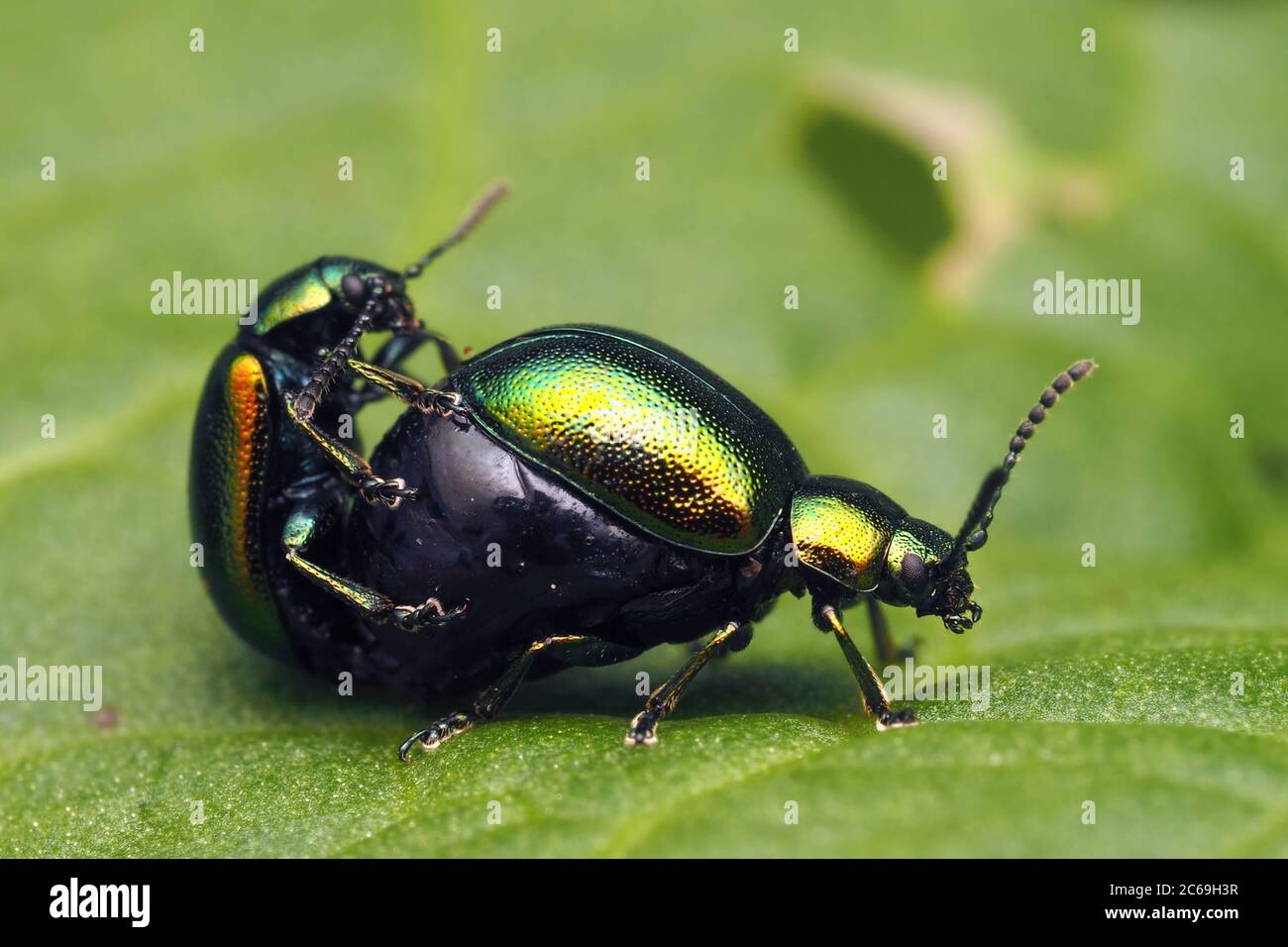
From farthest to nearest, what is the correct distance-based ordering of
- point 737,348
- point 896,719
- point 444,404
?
1. point 737,348
2. point 444,404
3. point 896,719

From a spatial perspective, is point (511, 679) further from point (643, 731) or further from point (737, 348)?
point (737, 348)

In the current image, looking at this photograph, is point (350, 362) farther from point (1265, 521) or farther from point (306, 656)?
point (1265, 521)

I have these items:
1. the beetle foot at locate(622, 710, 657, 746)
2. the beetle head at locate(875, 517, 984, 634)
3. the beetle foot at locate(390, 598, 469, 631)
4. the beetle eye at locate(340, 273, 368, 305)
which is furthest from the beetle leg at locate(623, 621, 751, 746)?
the beetle eye at locate(340, 273, 368, 305)

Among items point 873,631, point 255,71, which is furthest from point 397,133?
point 873,631

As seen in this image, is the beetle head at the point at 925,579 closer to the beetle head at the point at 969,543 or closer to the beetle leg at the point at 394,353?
the beetle head at the point at 969,543

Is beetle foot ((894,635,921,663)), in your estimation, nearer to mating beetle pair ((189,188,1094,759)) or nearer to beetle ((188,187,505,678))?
mating beetle pair ((189,188,1094,759))

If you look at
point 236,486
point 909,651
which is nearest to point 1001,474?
point 909,651

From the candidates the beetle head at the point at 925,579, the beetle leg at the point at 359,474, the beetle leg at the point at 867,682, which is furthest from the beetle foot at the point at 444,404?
the beetle head at the point at 925,579

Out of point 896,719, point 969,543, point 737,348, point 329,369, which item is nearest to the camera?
point 896,719
